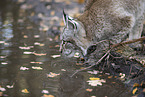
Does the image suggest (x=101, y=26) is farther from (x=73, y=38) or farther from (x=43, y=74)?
(x=43, y=74)

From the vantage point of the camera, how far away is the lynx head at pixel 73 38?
19.0 ft

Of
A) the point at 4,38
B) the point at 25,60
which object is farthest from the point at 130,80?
the point at 4,38

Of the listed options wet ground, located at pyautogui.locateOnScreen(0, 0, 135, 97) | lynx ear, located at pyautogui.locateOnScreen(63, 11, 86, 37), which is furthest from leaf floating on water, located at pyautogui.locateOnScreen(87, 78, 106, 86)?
lynx ear, located at pyautogui.locateOnScreen(63, 11, 86, 37)

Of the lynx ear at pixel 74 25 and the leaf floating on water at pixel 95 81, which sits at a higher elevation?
the lynx ear at pixel 74 25

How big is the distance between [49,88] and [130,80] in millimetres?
1645

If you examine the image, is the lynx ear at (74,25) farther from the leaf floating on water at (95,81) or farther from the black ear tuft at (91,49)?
the leaf floating on water at (95,81)

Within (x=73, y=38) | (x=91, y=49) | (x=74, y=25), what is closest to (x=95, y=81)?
(x=73, y=38)

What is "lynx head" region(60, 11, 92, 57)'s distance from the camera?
5777mm

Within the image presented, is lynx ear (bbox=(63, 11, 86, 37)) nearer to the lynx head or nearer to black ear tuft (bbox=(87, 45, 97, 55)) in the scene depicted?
the lynx head

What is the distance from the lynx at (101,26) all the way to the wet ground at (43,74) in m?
0.60

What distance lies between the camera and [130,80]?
5.22 m

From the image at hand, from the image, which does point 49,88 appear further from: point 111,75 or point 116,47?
point 116,47

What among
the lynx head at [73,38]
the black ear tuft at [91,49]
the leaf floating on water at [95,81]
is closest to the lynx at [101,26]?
the lynx head at [73,38]

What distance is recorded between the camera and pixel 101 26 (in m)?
6.05
